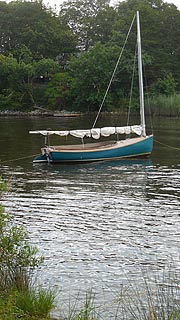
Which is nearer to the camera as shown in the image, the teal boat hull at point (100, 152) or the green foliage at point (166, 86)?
the teal boat hull at point (100, 152)

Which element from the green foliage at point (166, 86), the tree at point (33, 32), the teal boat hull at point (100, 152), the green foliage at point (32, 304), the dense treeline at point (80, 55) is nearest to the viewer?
the green foliage at point (32, 304)

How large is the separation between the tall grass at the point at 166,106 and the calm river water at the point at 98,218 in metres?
34.3

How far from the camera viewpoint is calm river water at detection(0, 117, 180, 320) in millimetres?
11211

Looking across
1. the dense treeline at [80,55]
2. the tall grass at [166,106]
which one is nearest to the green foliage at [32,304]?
the tall grass at [166,106]

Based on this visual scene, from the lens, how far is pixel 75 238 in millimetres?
13844

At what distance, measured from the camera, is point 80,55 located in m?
83.0

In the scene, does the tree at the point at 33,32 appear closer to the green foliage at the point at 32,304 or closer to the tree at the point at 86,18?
the tree at the point at 86,18

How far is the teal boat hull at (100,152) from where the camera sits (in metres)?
27.0

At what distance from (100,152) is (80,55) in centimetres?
5766

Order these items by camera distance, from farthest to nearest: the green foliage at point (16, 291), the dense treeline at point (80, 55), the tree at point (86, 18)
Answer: the tree at point (86, 18), the dense treeline at point (80, 55), the green foliage at point (16, 291)

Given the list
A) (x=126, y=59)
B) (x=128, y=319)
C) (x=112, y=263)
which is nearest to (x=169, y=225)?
(x=112, y=263)

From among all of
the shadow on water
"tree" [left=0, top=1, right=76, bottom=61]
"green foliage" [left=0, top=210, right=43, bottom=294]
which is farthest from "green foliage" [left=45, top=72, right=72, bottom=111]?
"green foliage" [left=0, top=210, right=43, bottom=294]

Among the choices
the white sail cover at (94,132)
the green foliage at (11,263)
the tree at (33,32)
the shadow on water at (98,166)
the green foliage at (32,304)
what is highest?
the tree at (33,32)

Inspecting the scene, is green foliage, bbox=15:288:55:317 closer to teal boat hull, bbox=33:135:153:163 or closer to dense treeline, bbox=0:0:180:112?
teal boat hull, bbox=33:135:153:163
